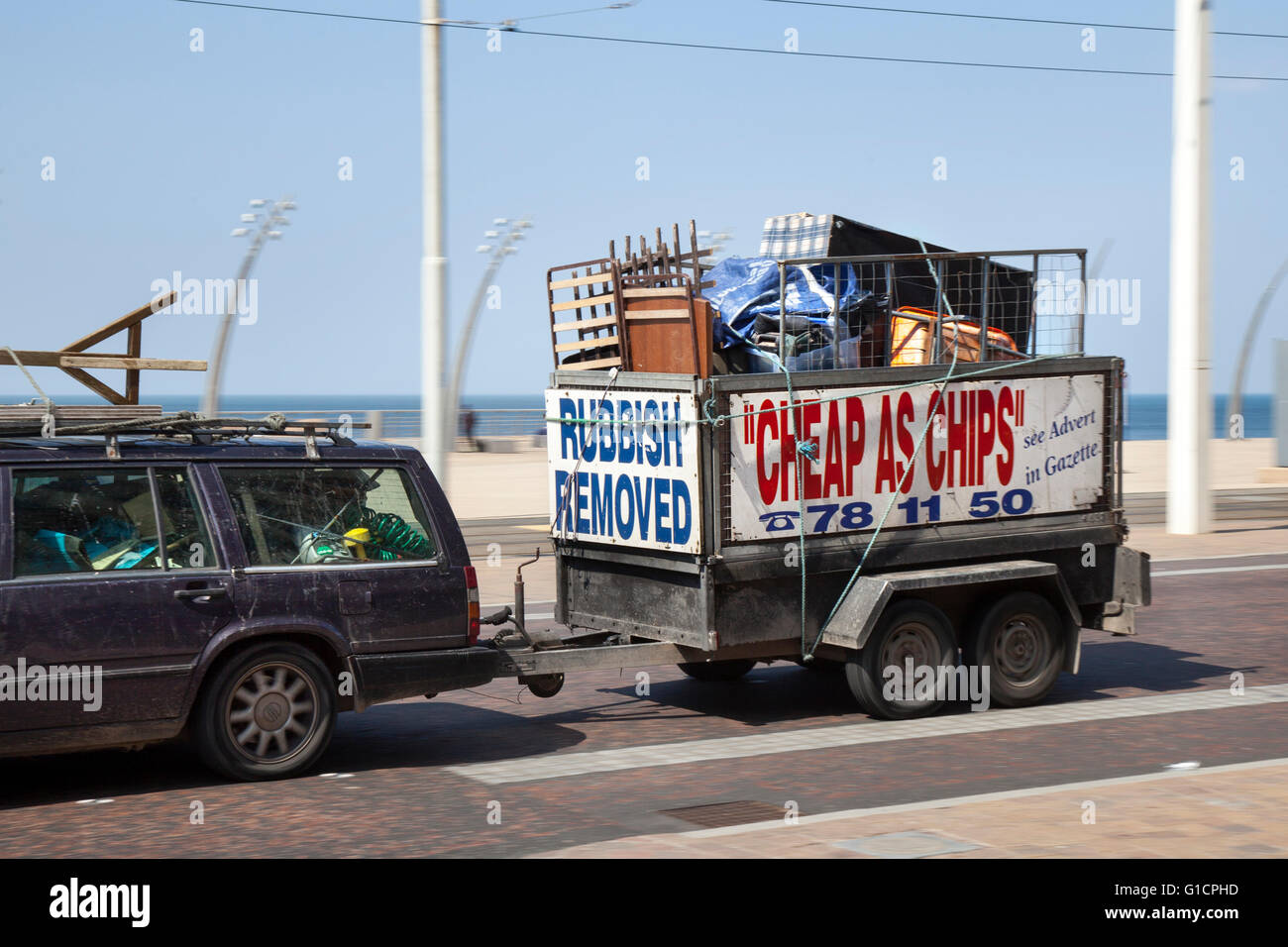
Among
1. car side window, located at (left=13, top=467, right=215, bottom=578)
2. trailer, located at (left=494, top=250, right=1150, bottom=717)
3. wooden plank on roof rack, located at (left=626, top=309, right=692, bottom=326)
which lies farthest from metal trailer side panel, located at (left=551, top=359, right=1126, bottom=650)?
car side window, located at (left=13, top=467, right=215, bottom=578)

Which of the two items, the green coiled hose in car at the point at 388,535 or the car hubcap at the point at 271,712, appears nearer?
the car hubcap at the point at 271,712

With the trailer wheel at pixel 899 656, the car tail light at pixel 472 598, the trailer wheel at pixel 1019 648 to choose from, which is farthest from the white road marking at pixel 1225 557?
the car tail light at pixel 472 598

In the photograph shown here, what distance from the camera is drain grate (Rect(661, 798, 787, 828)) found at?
22.7 feet

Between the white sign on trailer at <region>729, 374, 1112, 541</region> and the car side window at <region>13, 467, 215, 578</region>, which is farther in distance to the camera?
the white sign on trailer at <region>729, 374, 1112, 541</region>

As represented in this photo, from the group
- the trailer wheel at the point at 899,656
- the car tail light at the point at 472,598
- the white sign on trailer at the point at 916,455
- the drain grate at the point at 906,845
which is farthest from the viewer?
the trailer wheel at the point at 899,656

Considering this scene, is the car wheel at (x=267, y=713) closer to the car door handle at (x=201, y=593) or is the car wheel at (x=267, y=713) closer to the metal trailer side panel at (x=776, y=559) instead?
the car door handle at (x=201, y=593)

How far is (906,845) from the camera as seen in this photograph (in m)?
6.18

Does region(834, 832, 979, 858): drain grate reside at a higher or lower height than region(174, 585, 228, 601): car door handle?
lower

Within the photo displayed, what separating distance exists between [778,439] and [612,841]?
326 centimetres

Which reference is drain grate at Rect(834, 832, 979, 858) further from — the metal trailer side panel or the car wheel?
the car wheel

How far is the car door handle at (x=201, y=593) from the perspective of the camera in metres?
7.33

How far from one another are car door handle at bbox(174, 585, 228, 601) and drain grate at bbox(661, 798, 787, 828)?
2.41 metres

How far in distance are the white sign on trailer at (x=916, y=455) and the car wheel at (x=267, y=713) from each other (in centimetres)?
260

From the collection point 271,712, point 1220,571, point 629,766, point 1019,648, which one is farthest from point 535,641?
point 1220,571
